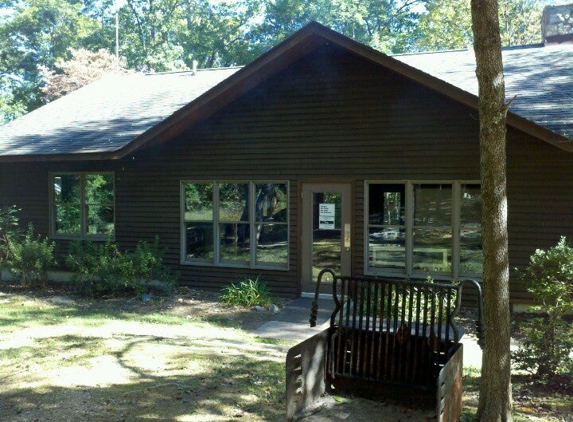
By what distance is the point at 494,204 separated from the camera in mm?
4543

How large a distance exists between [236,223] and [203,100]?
8.65 ft

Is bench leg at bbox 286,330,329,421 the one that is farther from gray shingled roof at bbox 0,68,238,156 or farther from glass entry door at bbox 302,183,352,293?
gray shingled roof at bbox 0,68,238,156

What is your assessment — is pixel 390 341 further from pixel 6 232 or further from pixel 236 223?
pixel 6 232

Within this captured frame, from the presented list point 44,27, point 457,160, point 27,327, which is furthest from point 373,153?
point 44,27

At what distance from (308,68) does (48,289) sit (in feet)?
23.2

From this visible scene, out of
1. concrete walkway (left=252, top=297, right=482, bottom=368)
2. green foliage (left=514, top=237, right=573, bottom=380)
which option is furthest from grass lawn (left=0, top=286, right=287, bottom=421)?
green foliage (left=514, top=237, right=573, bottom=380)

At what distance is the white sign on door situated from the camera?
11250mm

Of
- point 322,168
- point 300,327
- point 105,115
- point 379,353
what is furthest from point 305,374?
point 105,115

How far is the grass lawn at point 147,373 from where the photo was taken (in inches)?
202

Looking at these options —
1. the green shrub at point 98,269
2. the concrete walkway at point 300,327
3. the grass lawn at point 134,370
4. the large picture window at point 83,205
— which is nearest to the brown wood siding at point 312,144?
the concrete walkway at point 300,327

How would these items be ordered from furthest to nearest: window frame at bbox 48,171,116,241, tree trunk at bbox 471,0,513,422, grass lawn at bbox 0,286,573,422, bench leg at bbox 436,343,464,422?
window frame at bbox 48,171,116,241, grass lawn at bbox 0,286,573,422, tree trunk at bbox 471,0,513,422, bench leg at bbox 436,343,464,422

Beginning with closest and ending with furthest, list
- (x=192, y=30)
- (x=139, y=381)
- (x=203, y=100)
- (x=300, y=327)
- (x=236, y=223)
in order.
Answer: (x=139, y=381) < (x=300, y=327) < (x=203, y=100) < (x=236, y=223) < (x=192, y=30)

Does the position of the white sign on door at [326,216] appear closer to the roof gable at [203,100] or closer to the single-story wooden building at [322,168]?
the single-story wooden building at [322,168]

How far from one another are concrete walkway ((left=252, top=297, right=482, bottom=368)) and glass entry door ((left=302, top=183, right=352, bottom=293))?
639mm
